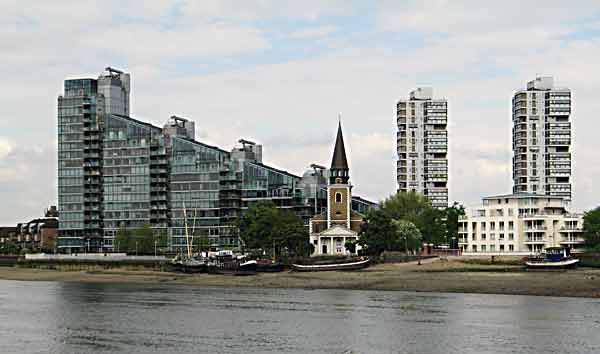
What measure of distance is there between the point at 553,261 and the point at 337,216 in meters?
66.6

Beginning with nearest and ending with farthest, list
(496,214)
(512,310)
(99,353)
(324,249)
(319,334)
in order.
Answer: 1. (99,353)
2. (319,334)
3. (512,310)
4. (496,214)
5. (324,249)

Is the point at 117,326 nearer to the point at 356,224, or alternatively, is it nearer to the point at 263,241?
the point at 263,241

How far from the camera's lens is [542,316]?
83.9m

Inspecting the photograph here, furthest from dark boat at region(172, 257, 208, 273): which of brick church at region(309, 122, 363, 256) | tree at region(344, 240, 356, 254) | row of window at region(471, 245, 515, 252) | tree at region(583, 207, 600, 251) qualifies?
tree at region(583, 207, 600, 251)

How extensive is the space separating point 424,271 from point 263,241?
151 ft

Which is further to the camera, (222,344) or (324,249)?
(324,249)

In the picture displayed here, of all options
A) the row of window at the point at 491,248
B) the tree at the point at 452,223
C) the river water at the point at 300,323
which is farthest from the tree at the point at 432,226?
the river water at the point at 300,323

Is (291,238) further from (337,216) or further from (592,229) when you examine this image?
(592,229)

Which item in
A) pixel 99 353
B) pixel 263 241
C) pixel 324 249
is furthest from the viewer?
pixel 324 249

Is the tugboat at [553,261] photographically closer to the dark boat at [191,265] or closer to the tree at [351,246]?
the tree at [351,246]

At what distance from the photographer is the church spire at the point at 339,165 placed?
624ft

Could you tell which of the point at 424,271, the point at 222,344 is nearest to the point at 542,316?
the point at 222,344

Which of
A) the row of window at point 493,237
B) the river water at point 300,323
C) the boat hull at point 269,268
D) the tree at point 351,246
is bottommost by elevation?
the river water at point 300,323

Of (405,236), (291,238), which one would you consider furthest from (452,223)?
(291,238)
